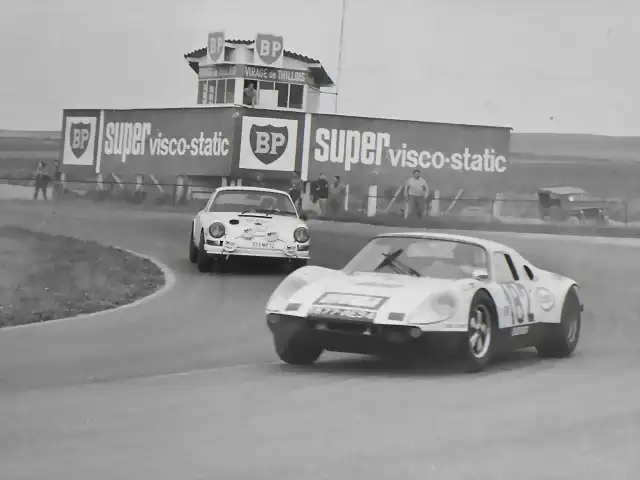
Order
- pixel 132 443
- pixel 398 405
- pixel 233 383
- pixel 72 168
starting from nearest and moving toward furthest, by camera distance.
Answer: pixel 132 443
pixel 398 405
pixel 233 383
pixel 72 168

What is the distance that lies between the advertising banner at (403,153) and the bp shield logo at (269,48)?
7.99 m

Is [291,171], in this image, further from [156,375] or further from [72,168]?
[156,375]

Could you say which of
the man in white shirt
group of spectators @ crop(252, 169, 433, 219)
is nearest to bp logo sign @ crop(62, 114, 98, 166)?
group of spectators @ crop(252, 169, 433, 219)

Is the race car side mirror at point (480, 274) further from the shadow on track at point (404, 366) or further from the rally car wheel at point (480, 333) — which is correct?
the shadow on track at point (404, 366)

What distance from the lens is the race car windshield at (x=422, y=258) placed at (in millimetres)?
8656

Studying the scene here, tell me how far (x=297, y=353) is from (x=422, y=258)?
1.20 metres

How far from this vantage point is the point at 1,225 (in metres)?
22.6

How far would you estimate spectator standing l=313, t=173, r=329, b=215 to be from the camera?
29.6 m

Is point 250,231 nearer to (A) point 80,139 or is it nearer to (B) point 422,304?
(B) point 422,304

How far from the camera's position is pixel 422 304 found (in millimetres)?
7910

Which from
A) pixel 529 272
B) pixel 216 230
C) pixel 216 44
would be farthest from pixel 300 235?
pixel 216 44

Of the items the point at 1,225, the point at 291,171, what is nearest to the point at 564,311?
the point at 1,225

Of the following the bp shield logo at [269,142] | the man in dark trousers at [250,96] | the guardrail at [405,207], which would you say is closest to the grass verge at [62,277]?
the guardrail at [405,207]

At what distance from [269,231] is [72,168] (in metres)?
23.0
